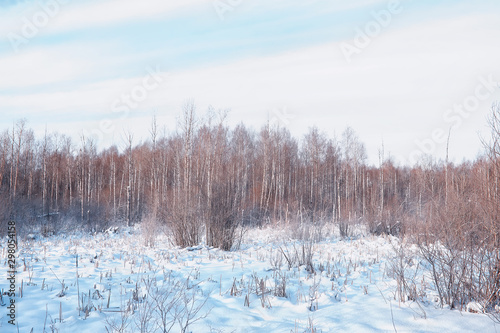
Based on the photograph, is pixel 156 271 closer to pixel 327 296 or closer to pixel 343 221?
pixel 327 296

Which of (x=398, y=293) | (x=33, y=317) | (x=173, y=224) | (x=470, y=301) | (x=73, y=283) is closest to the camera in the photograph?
(x=33, y=317)

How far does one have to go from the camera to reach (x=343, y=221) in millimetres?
15508

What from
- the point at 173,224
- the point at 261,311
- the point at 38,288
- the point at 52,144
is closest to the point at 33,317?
the point at 38,288

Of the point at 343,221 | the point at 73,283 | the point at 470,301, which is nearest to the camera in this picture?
the point at 470,301

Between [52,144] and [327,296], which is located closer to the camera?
[327,296]

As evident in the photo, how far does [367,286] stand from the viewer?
5.84 metres

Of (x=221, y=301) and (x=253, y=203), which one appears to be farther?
(x=253, y=203)

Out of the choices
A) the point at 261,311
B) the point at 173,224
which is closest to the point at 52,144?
the point at 173,224

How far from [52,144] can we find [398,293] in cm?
4849

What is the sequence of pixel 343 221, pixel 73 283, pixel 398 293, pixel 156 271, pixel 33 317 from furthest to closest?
pixel 343 221
pixel 156 271
pixel 73 283
pixel 398 293
pixel 33 317

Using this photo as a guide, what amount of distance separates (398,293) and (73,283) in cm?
533

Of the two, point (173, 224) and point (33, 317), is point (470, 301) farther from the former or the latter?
point (173, 224)

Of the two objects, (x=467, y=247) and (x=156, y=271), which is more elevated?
(x=467, y=247)

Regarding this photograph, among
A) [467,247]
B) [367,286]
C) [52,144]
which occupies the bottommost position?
[367,286]
